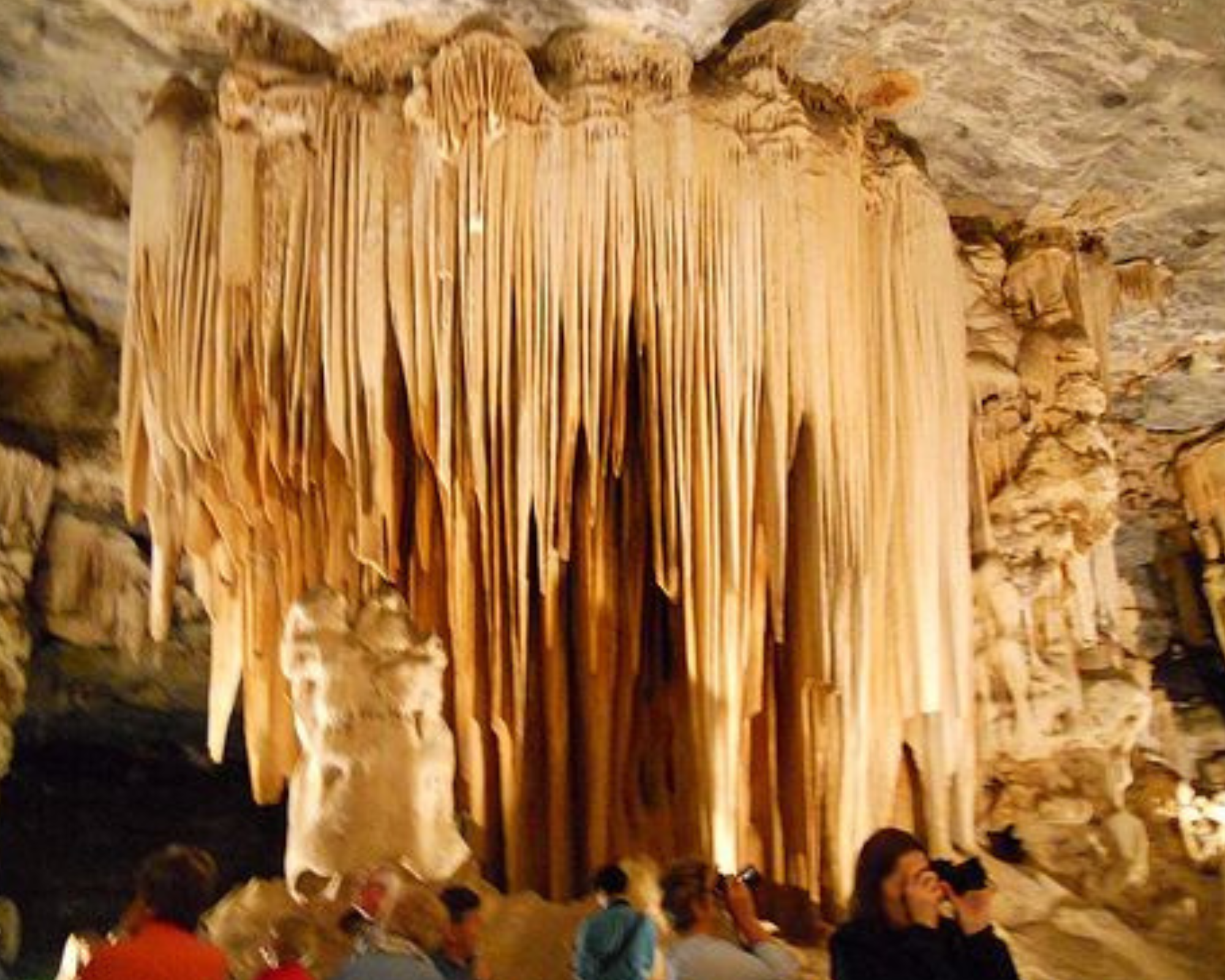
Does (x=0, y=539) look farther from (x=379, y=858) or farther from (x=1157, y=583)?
(x=1157, y=583)

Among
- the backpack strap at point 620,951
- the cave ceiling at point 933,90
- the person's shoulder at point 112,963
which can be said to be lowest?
the backpack strap at point 620,951

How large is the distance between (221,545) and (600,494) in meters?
1.63

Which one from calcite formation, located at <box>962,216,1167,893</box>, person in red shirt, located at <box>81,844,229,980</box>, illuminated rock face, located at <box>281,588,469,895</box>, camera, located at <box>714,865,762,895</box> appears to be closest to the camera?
person in red shirt, located at <box>81,844,229,980</box>

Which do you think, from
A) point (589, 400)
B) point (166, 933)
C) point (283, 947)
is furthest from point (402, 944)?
point (589, 400)

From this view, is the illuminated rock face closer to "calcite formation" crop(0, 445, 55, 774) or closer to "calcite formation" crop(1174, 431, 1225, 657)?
"calcite formation" crop(0, 445, 55, 774)

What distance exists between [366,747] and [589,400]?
1.40m

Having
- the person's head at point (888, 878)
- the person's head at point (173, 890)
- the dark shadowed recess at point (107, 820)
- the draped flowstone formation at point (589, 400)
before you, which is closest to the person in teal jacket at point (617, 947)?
the person's head at point (888, 878)

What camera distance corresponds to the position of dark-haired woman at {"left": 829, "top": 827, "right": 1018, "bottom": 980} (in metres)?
2.53

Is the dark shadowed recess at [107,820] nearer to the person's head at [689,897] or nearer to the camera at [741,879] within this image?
the camera at [741,879]

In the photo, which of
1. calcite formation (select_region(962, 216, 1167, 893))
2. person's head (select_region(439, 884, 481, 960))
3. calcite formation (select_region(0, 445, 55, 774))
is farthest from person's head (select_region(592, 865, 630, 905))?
calcite formation (select_region(0, 445, 55, 774))

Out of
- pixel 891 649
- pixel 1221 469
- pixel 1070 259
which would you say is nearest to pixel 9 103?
pixel 891 649

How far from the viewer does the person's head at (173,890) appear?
2713 mm

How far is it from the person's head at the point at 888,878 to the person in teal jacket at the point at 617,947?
813mm

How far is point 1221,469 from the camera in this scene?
33.8ft
